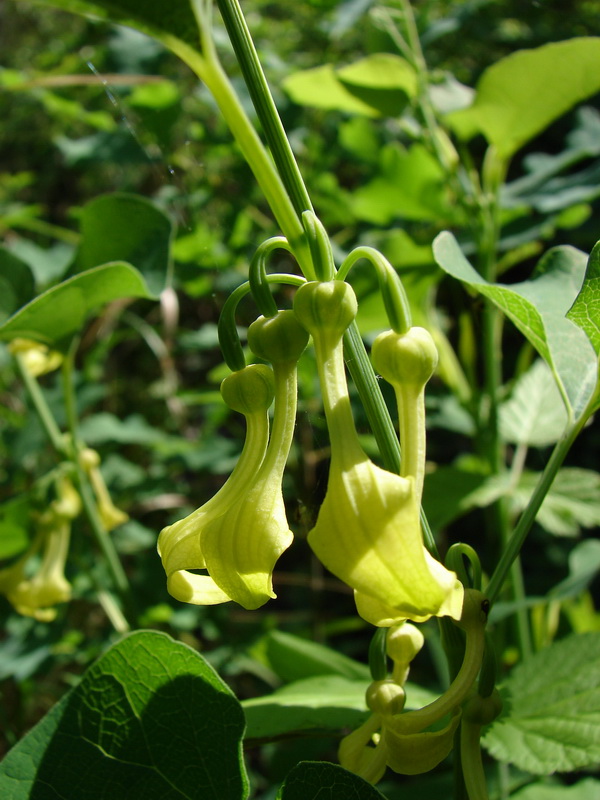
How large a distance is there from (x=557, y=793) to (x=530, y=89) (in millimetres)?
721

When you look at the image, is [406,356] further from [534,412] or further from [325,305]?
[534,412]

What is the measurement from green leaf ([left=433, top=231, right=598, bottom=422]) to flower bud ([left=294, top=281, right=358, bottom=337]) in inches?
4.1

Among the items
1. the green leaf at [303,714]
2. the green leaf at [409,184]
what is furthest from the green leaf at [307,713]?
the green leaf at [409,184]

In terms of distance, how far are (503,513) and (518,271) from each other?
1282mm

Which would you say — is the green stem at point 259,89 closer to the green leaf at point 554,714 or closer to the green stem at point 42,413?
the green leaf at point 554,714

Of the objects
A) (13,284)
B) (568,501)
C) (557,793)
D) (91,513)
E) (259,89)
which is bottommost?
(557,793)

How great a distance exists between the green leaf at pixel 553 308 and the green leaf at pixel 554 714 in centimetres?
17

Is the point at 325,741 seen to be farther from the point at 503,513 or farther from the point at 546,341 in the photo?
the point at 546,341

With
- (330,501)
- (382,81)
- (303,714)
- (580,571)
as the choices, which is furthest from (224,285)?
(330,501)

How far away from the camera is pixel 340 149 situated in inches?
53.3

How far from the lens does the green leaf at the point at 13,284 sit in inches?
28.3

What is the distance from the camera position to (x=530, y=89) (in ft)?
2.39

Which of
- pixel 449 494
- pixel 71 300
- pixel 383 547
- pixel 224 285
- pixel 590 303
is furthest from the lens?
pixel 224 285

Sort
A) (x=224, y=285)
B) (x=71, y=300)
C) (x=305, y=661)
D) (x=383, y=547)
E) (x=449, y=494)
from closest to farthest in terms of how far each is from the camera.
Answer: (x=383, y=547), (x=71, y=300), (x=305, y=661), (x=449, y=494), (x=224, y=285)
